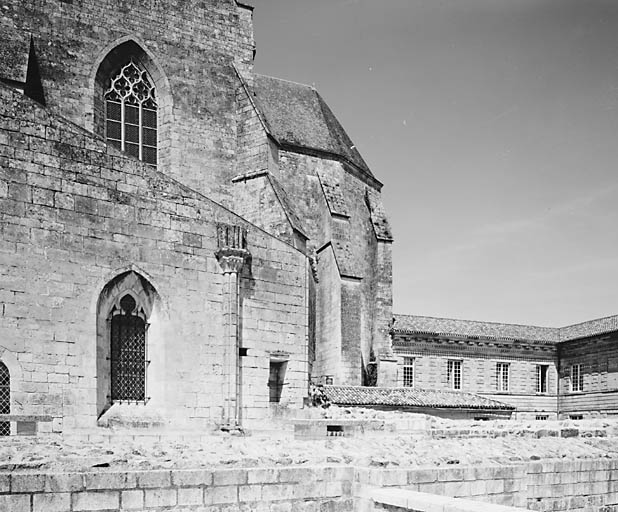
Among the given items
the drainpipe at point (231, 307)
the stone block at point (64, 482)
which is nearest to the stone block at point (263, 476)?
the stone block at point (64, 482)

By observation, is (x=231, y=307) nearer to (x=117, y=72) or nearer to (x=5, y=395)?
(x=5, y=395)

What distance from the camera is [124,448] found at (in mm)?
8461

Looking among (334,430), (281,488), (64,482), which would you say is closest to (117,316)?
(334,430)

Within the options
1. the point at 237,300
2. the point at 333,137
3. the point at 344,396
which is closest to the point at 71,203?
the point at 237,300

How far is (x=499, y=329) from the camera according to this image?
133 ft

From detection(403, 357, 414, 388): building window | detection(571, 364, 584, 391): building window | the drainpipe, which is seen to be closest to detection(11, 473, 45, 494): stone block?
the drainpipe

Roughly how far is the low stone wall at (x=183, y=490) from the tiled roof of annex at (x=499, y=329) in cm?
2800

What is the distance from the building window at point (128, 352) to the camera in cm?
1426

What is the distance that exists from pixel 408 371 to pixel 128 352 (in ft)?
78.5

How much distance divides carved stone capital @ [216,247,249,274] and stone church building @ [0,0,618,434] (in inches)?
1.5

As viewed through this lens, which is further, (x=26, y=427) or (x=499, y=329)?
(x=499, y=329)

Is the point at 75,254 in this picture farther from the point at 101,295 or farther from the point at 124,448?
the point at 124,448

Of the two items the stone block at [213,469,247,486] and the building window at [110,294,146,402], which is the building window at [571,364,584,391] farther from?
the stone block at [213,469,247,486]

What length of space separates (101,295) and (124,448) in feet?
18.8
